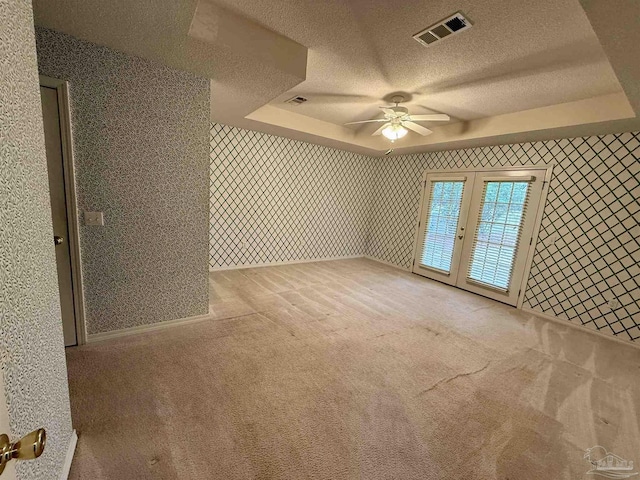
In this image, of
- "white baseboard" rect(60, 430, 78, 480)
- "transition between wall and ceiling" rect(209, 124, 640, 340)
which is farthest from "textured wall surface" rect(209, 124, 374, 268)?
"white baseboard" rect(60, 430, 78, 480)

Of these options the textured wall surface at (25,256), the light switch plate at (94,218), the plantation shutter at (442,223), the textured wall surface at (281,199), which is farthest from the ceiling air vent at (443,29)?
the textured wall surface at (281,199)

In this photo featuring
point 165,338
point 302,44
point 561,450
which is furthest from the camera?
point 165,338

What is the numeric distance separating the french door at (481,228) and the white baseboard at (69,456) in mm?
4624

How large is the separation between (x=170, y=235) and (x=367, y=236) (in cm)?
448

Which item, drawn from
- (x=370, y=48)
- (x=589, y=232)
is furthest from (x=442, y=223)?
(x=370, y=48)

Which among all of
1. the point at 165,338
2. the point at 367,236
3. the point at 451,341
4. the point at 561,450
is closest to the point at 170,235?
the point at 165,338

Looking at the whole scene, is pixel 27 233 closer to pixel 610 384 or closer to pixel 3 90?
pixel 3 90

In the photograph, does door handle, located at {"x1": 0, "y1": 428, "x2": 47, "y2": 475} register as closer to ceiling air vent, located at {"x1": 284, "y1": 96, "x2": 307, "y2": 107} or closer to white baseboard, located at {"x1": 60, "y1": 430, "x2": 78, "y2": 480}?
white baseboard, located at {"x1": 60, "y1": 430, "x2": 78, "y2": 480}

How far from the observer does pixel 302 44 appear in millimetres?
2178

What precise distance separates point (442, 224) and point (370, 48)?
3272mm

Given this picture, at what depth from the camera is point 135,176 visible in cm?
227

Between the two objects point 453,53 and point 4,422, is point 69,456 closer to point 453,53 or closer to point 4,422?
point 4,422

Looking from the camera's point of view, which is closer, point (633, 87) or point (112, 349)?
point (633, 87)

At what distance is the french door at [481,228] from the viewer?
373 cm
